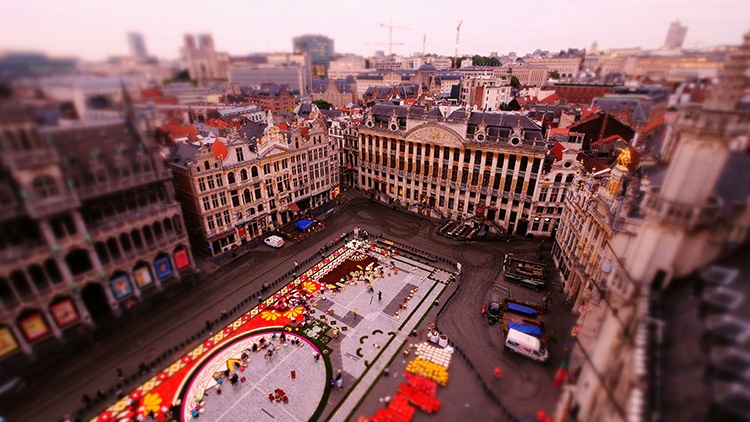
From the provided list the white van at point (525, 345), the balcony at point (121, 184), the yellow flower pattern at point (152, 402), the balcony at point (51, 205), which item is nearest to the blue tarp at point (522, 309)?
the white van at point (525, 345)

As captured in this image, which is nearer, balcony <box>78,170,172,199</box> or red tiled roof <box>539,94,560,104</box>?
balcony <box>78,170,172,199</box>

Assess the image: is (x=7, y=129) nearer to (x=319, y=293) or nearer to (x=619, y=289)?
(x=319, y=293)

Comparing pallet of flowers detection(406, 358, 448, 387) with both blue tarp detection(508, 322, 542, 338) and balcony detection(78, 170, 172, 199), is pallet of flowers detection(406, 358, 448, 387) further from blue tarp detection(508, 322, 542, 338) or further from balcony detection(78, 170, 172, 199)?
balcony detection(78, 170, 172, 199)

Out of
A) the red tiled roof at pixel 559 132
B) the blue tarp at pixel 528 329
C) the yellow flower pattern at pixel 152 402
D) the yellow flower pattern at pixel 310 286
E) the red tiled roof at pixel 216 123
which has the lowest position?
the yellow flower pattern at pixel 152 402

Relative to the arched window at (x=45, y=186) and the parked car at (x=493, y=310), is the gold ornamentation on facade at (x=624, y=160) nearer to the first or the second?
the parked car at (x=493, y=310)

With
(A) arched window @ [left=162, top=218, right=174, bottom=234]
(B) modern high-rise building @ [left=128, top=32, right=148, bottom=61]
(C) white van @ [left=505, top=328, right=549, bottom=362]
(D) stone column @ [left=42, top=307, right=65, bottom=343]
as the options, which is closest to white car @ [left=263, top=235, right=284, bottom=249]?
(A) arched window @ [left=162, top=218, right=174, bottom=234]

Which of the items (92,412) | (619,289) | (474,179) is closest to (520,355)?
(619,289)

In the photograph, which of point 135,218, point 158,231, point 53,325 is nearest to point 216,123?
point 158,231
